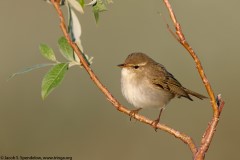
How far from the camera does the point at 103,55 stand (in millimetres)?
11188

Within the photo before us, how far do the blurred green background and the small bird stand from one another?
2.71m

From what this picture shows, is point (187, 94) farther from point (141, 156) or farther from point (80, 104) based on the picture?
point (80, 104)

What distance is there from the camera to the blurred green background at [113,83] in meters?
Answer: 9.20

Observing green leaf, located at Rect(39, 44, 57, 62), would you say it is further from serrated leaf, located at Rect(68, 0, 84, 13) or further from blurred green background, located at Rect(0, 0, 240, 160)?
blurred green background, located at Rect(0, 0, 240, 160)

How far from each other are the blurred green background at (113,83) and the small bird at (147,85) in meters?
2.71

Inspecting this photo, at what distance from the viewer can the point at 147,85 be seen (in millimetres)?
5422

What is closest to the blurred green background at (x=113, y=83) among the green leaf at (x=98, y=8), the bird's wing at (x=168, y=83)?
the bird's wing at (x=168, y=83)

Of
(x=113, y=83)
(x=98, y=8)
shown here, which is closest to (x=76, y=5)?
(x=98, y=8)

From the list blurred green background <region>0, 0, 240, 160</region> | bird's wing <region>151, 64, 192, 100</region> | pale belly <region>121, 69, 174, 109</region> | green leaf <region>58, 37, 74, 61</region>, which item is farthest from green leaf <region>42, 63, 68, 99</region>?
blurred green background <region>0, 0, 240, 160</region>

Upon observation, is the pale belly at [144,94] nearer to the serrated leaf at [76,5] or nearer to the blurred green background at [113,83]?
the serrated leaf at [76,5]

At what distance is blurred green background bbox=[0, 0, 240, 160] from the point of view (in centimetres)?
920

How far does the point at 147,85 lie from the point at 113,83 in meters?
4.44

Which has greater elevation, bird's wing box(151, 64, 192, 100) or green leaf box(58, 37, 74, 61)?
green leaf box(58, 37, 74, 61)

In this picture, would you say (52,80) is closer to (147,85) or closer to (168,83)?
(147,85)
